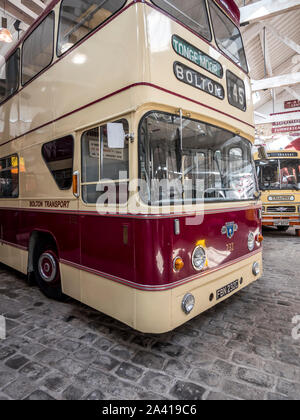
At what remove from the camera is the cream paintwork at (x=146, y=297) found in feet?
7.82

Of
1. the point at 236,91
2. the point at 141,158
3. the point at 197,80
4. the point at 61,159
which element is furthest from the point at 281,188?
the point at 141,158

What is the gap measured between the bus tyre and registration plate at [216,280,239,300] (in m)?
2.26

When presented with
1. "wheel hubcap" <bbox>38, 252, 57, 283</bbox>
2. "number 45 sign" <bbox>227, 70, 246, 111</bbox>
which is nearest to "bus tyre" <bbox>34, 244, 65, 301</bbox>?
"wheel hubcap" <bbox>38, 252, 57, 283</bbox>

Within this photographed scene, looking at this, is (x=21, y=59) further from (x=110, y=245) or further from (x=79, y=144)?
(x=110, y=245)

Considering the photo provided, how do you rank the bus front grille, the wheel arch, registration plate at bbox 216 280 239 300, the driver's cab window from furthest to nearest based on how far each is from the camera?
the bus front grille < the wheel arch < registration plate at bbox 216 280 239 300 < the driver's cab window

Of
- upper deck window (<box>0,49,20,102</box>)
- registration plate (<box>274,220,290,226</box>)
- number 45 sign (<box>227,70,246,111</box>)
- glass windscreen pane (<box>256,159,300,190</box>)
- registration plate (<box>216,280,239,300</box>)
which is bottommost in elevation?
registration plate (<box>216,280,239,300</box>)

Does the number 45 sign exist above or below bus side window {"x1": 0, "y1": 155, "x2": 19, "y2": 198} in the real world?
above

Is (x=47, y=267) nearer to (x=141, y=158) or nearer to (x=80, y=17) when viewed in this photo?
(x=141, y=158)

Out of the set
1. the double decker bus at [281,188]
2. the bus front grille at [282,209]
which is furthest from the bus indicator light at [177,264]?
the bus front grille at [282,209]

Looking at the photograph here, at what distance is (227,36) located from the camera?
140 inches

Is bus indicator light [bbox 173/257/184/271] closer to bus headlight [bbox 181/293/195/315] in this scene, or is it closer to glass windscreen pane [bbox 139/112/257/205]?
bus headlight [bbox 181/293/195/315]

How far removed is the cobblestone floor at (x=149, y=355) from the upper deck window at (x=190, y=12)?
11.2 ft

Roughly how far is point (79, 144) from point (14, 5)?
6591 millimetres

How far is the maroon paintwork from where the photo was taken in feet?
7.74
